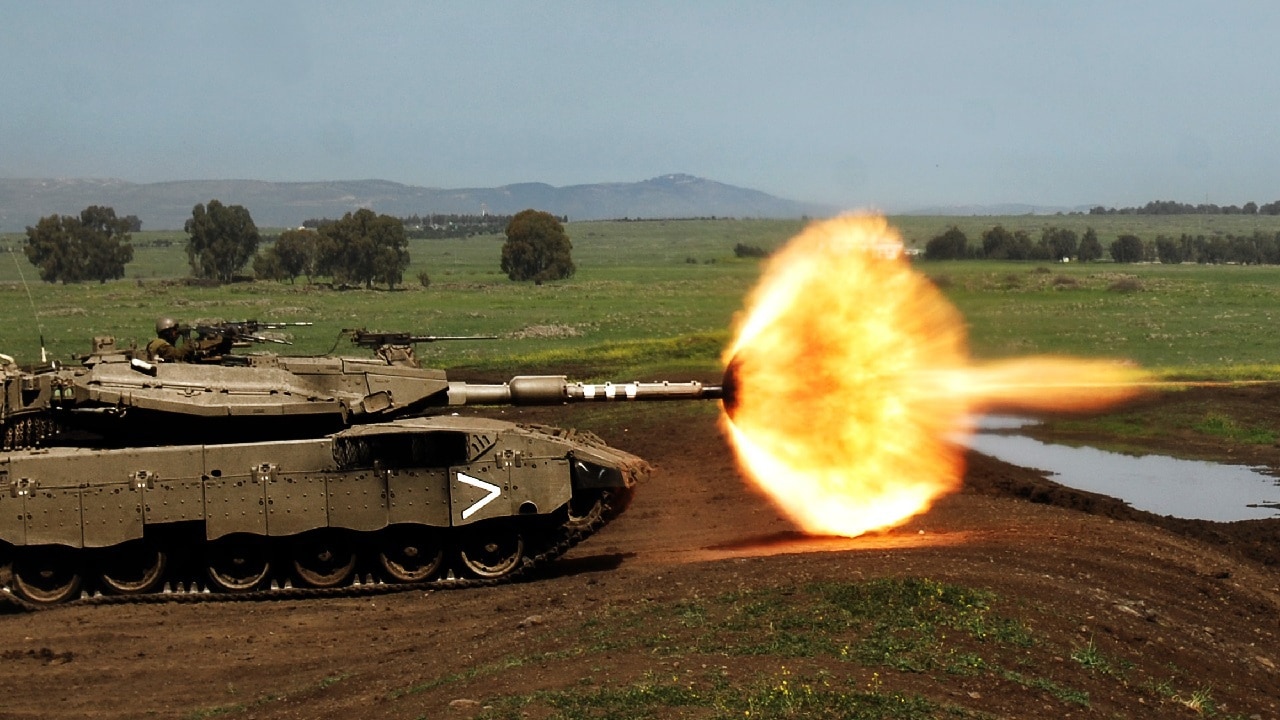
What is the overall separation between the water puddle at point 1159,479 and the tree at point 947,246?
16.4 ft

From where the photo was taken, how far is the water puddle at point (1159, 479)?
977 inches

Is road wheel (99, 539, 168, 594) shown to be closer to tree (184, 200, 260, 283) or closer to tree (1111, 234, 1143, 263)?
tree (184, 200, 260, 283)

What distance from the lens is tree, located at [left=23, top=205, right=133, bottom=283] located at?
10231 cm

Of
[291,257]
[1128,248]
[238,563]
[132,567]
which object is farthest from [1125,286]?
[132,567]

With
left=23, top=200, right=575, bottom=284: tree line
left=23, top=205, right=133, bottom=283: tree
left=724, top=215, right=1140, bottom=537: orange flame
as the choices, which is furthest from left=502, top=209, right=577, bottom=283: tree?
left=724, top=215, right=1140, bottom=537: orange flame

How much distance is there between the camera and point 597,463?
1938cm

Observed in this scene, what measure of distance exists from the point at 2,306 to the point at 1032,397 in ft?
184

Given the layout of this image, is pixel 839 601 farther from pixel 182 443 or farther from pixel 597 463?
pixel 182 443

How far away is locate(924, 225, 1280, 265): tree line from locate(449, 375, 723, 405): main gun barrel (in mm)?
28449

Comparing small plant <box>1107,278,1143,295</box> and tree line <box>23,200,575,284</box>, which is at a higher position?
tree line <box>23,200,575,284</box>

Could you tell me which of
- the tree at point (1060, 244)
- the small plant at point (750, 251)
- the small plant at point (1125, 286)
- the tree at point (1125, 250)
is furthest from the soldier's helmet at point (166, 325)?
the tree at point (1125, 250)

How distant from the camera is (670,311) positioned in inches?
2539

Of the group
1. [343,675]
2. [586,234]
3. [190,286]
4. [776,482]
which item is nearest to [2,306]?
[190,286]

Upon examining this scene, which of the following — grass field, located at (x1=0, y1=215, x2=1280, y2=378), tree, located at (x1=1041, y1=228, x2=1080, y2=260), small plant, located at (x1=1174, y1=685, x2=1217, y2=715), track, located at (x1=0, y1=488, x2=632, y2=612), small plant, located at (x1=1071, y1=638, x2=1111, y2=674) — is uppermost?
tree, located at (x1=1041, y1=228, x2=1080, y2=260)
